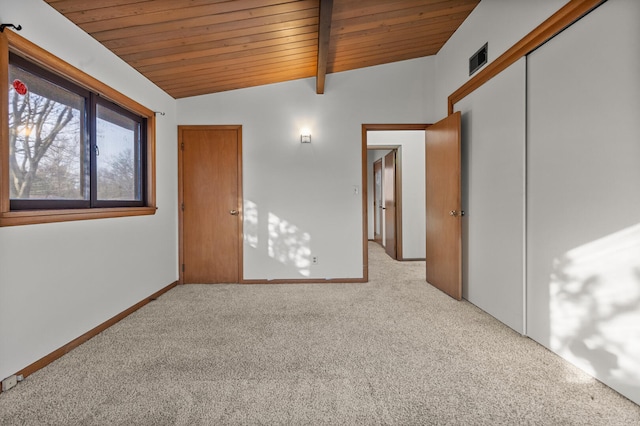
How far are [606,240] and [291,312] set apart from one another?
2.34m

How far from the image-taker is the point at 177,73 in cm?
334

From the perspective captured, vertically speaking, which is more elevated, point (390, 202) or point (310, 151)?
point (310, 151)

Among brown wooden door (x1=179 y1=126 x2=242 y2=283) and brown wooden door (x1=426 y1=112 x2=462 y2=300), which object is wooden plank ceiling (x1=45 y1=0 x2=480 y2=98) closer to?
brown wooden door (x1=179 y1=126 x2=242 y2=283)

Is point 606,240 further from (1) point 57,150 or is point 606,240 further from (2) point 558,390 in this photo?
(1) point 57,150

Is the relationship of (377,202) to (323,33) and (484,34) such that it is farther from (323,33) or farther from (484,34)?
(323,33)

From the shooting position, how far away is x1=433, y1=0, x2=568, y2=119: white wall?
7.47 ft

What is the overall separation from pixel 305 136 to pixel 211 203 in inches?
58.1

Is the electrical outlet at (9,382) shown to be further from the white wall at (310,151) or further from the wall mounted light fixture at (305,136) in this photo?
the wall mounted light fixture at (305,136)

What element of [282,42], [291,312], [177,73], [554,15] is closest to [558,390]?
[291,312]

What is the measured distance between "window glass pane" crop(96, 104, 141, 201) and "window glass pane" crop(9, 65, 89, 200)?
23 centimetres

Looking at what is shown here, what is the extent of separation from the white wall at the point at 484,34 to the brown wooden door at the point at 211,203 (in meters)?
2.57

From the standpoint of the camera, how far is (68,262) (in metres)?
2.24

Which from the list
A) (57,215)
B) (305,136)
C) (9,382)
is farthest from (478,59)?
(9,382)

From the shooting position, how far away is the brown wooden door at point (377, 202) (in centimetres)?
754
